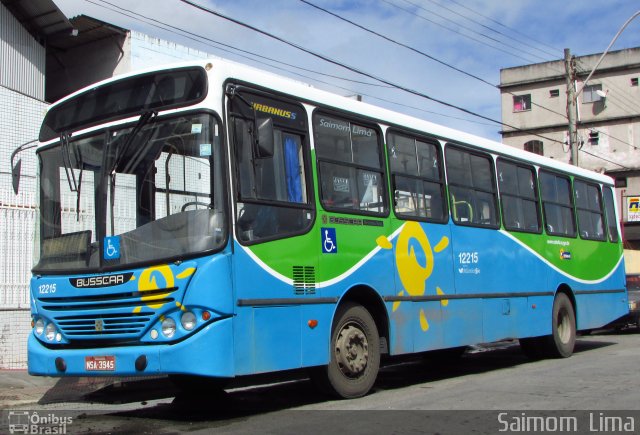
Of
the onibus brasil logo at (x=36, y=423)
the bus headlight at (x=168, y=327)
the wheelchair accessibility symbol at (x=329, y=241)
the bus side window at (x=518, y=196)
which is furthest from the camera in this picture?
the bus side window at (x=518, y=196)

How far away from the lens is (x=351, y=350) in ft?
26.9

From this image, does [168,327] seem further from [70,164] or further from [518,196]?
[518,196]

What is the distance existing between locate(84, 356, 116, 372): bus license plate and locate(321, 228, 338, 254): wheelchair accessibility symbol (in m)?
2.44

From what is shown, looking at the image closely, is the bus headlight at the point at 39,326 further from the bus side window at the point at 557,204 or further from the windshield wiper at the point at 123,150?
the bus side window at the point at 557,204

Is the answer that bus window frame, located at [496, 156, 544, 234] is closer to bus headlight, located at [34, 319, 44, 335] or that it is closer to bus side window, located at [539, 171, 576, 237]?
bus side window, located at [539, 171, 576, 237]

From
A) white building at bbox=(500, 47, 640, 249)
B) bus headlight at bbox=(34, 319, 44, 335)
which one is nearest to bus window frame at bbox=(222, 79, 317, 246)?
bus headlight at bbox=(34, 319, 44, 335)

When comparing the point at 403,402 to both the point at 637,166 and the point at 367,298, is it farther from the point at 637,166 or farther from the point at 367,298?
the point at 637,166

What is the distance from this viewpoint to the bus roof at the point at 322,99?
7080mm

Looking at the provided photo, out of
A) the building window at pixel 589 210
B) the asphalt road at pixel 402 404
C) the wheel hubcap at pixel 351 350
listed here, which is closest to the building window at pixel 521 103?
the building window at pixel 589 210

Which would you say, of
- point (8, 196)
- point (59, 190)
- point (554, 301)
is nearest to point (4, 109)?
point (8, 196)

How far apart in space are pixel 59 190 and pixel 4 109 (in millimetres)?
6053

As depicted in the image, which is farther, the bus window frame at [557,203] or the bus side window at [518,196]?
the bus window frame at [557,203]

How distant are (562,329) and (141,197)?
28.2ft

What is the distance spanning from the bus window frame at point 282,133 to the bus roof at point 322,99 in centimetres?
6
